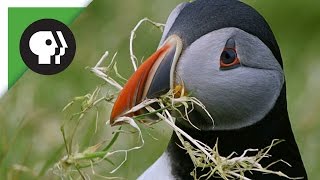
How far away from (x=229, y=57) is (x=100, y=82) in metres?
0.89

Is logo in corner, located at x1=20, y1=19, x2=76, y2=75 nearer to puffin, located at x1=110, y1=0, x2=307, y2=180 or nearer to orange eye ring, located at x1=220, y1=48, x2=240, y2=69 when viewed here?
puffin, located at x1=110, y1=0, x2=307, y2=180

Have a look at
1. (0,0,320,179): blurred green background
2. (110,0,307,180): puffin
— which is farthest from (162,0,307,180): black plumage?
(0,0,320,179): blurred green background

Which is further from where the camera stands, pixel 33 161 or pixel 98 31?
pixel 98 31

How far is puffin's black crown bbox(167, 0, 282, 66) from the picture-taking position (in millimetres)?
2158

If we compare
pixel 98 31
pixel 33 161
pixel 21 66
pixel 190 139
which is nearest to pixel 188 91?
pixel 190 139

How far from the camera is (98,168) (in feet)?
9.33

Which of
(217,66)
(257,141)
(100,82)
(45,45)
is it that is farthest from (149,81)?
(100,82)

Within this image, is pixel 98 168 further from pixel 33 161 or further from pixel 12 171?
pixel 12 171

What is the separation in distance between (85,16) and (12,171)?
60cm

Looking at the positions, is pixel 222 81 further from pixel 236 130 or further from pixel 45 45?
pixel 45 45

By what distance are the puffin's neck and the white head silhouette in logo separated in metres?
0.41

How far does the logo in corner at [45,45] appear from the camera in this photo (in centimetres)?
251

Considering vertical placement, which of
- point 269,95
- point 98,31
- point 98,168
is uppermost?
point 269,95

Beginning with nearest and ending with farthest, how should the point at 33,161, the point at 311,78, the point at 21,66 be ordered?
the point at 21,66
the point at 33,161
the point at 311,78
